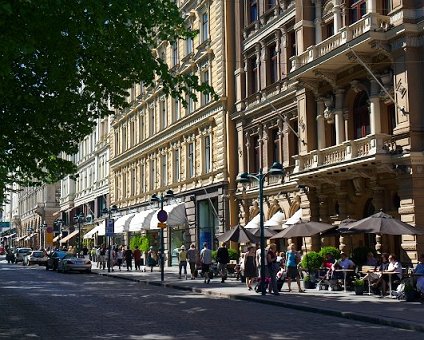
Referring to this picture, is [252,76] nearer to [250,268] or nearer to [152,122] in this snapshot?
[250,268]

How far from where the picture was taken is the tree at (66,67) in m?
15.4

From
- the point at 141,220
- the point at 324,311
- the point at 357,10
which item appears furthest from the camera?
the point at 141,220

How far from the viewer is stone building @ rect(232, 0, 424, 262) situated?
24.9m

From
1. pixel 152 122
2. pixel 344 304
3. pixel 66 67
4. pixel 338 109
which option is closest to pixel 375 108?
pixel 338 109

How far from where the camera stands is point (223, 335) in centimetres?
1341

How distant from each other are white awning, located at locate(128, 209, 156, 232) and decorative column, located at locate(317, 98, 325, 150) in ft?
67.4

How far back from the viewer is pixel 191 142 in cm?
4522

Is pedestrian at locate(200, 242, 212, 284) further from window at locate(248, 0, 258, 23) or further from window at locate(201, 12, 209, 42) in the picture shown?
window at locate(201, 12, 209, 42)

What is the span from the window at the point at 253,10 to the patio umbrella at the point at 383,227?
1850 centimetres

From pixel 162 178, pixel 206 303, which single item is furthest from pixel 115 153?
pixel 206 303

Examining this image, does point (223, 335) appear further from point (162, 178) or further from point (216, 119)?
point (162, 178)

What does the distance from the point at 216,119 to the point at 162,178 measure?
1121cm

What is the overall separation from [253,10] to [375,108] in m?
13.9

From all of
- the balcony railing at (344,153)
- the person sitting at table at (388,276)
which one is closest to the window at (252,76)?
the balcony railing at (344,153)
